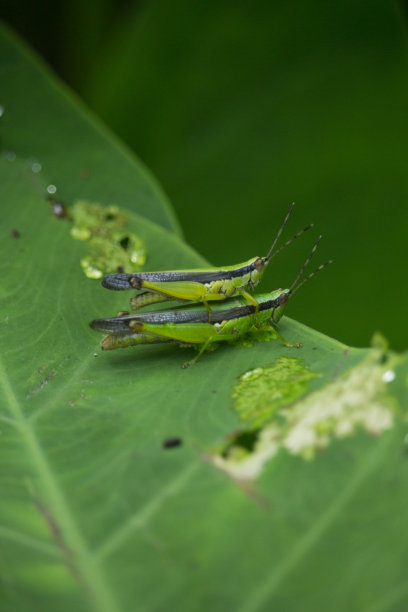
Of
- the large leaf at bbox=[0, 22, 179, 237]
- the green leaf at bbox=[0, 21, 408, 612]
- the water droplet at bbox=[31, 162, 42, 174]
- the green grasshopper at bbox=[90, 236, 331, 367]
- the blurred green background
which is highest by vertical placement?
the blurred green background

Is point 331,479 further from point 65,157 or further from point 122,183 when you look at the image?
point 65,157

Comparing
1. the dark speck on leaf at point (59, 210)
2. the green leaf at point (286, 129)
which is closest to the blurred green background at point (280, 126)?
the green leaf at point (286, 129)

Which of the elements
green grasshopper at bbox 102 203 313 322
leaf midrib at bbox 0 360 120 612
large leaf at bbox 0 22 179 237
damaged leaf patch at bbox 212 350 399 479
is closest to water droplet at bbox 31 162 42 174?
large leaf at bbox 0 22 179 237

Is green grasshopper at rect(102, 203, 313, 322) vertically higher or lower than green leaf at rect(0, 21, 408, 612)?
higher

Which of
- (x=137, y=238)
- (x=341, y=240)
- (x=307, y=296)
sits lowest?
(x=137, y=238)

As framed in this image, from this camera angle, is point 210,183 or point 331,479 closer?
point 331,479

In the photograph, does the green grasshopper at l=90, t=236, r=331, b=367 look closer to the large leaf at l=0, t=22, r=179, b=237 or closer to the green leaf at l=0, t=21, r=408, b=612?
the green leaf at l=0, t=21, r=408, b=612

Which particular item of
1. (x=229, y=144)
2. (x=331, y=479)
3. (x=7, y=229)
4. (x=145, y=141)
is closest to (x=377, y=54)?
(x=229, y=144)

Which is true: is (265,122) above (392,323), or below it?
above
